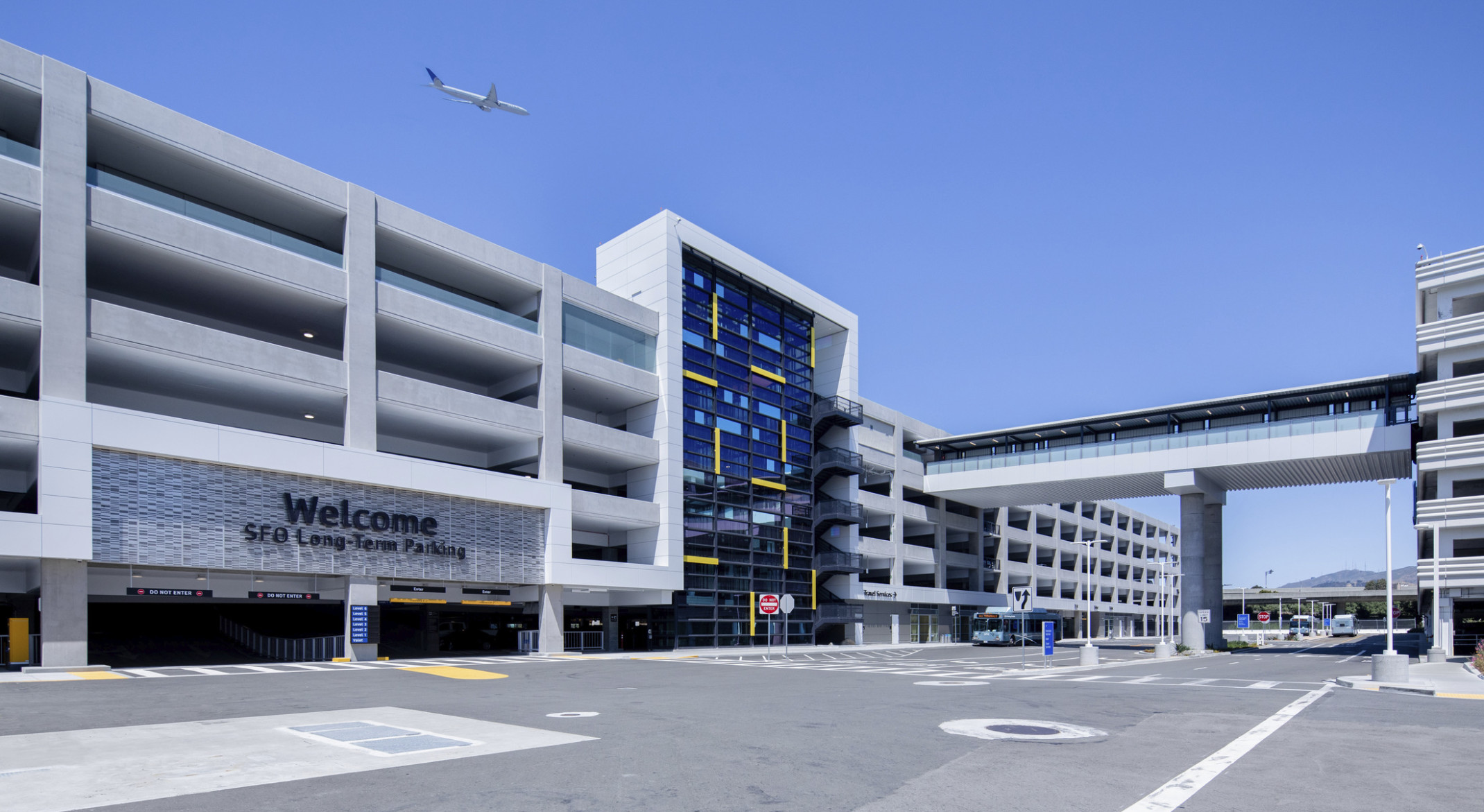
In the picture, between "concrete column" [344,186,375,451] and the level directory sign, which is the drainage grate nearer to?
the level directory sign

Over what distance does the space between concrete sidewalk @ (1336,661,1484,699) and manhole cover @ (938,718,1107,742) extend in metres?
13.5

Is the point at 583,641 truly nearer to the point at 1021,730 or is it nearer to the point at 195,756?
the point at 1021,730

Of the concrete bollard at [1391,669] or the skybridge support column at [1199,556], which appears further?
the skybridge support column at [1199,556]

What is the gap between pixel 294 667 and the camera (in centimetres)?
2995

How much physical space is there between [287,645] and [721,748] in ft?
110

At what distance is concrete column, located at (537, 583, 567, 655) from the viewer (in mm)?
43688

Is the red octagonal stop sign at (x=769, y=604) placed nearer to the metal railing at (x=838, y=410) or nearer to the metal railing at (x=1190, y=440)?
the metal railing at (x=838, y=410)

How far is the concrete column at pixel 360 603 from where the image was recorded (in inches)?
1403

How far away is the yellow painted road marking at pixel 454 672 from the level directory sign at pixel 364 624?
180 inches

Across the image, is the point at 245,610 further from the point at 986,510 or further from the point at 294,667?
the point at 986,510

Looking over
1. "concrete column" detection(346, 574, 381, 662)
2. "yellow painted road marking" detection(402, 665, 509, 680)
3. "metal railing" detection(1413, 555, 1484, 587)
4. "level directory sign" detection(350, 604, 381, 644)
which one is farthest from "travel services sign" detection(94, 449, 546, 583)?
"metal railing" detection(1413, 555, 1484, 587)

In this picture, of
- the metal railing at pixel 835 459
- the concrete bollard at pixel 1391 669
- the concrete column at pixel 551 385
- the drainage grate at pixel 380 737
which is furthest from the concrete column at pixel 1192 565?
the drainage grate at pixel 380 737

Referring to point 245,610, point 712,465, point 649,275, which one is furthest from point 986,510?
point 245,610

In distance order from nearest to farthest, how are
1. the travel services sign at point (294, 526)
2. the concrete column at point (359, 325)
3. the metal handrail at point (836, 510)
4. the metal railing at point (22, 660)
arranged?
the metal railing at point (22, 660)
the travel services sign at point (294, 526)
the concrete column at point (359, 325)
the metal handrail at point (836, 510)
